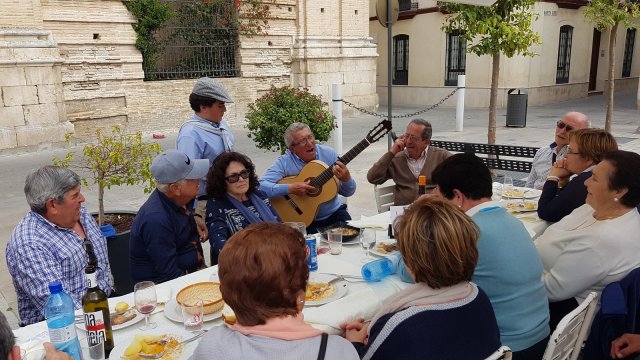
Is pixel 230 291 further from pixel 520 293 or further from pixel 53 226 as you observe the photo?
pixel 53 226

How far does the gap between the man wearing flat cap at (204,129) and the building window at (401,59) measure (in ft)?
62.0

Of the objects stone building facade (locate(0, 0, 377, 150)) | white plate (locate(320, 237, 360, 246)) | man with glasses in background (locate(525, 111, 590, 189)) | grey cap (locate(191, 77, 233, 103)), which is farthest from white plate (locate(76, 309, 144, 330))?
stone building facade (locate(0, 0, 377, 150))

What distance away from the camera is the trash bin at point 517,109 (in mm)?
13797

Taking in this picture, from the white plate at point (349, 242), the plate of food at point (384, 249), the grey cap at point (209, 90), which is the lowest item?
the white plate at point (349, 242)

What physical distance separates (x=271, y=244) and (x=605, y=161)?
2.12m

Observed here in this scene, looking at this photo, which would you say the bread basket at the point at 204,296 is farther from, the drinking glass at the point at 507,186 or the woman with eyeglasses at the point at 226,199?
the drinking glass at the point at 507,186

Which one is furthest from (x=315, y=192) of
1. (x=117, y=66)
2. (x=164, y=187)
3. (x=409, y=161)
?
(x=117, y=66)

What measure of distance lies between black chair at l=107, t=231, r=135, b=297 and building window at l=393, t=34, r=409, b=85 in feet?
64.1

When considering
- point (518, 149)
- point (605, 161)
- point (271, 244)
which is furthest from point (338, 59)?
point (271, 244)

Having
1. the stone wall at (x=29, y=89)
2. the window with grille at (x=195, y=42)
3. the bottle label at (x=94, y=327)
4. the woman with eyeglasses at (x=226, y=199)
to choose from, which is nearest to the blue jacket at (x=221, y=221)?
the woman with eyeglasses at (x=226, y=199)

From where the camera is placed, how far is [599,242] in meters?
2.53

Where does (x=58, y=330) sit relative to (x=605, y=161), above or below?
below

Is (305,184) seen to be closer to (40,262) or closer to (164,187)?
(164,187)

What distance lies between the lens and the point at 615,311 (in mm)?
2406
